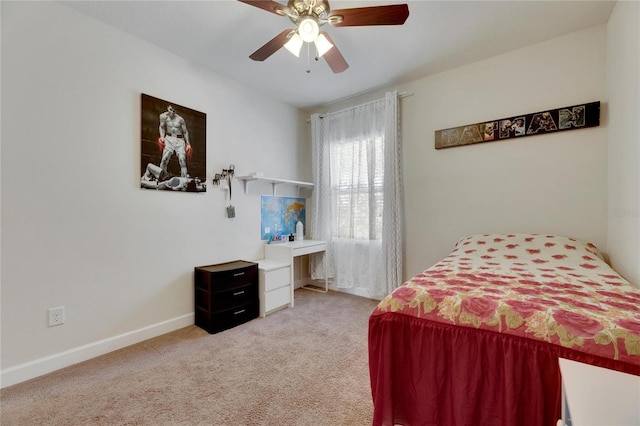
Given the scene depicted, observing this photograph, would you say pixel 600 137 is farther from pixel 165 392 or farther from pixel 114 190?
pixel 114 190

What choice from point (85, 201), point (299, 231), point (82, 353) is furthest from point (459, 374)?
point (299, 231)

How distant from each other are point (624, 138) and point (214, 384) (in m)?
3.17

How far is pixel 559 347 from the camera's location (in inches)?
37.8

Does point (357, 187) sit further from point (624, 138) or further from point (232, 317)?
point (624, 138)

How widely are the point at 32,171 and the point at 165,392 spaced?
1715 millimetres

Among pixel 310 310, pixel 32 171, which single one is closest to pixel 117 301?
pixel 32 171

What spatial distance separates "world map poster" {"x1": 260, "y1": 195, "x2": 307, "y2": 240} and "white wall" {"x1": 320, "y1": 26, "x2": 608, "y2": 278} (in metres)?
1.53

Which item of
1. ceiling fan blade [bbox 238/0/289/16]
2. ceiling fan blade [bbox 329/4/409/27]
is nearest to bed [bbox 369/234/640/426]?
ceiling fan blade [bbox 329/4/409/27]

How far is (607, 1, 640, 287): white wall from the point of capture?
5.17ft

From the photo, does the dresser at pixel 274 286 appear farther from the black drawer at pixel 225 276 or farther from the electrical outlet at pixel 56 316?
the electrical outlet at pixel 56 316

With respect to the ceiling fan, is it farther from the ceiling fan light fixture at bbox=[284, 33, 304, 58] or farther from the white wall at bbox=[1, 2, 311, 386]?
the white wall at bbox=[1, 2, 311, 386]

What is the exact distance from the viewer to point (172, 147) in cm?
250

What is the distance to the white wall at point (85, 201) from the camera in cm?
175

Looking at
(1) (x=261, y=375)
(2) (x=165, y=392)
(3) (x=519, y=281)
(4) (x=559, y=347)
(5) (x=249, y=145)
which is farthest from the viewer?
(5) (x=249, y=145)
